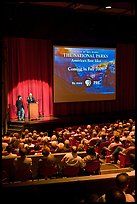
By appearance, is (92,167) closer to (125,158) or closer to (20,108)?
(125,158)

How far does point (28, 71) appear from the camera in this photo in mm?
16453

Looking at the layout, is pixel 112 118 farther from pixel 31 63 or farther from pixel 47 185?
pixel 47 185

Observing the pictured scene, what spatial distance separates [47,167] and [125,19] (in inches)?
130

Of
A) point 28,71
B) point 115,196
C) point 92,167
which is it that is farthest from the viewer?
point 28,71

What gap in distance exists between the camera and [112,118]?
16797mm

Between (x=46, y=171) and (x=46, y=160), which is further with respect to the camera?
(x=46, y=160)

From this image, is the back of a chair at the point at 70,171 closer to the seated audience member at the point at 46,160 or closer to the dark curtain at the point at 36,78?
the seated audience member at the point at 46,160

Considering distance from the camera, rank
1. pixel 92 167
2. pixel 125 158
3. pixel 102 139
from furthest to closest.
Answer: pixel 102 139 < pixel 125 158 < pixel 92 167

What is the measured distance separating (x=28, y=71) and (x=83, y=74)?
9.62ft

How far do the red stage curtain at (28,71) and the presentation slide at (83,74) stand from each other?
21.6 inches

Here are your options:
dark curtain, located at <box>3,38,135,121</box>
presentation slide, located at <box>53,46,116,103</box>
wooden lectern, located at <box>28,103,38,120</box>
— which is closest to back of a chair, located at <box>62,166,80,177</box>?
wooden lectern, located at <box>28,103,38,120</box>

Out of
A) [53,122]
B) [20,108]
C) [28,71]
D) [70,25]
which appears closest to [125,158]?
[70,25]

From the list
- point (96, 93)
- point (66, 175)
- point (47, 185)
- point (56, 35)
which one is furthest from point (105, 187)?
point (96, 93)

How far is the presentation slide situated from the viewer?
661 inches
